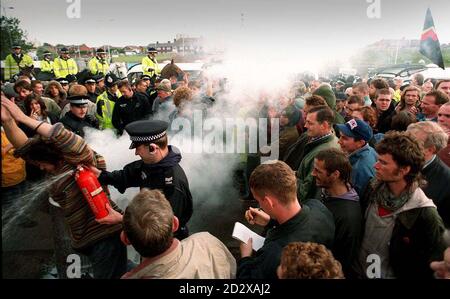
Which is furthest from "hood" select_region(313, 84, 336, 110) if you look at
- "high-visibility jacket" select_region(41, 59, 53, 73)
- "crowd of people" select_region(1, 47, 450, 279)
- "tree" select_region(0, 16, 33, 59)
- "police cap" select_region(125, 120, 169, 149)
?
"high-visibility jacket" select_region(41, 59, 53, 73)

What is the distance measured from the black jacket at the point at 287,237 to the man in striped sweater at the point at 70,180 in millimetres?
957

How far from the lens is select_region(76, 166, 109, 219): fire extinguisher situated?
2043mm

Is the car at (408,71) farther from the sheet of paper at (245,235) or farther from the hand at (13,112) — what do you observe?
the hand at (13,112)

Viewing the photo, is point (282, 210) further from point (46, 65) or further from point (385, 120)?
point (46, 65)

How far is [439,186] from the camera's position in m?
2.44

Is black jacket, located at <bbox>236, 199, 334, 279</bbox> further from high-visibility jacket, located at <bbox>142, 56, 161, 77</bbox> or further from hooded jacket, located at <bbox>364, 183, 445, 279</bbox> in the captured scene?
high-visibility jacket, located at <bbox>142, 56, 161, 77</bbox>

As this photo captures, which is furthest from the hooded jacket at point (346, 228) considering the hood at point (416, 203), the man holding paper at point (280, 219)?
the hood at point (416, 203)

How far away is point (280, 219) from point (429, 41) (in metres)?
6.04

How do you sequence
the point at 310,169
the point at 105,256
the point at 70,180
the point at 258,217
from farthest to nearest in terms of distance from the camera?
the point at 310,169, the point at 258,217, the point at 105,256, the point at 70,180

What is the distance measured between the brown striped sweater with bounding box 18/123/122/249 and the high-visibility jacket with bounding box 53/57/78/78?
916 cm

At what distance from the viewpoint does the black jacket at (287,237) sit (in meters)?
1.75

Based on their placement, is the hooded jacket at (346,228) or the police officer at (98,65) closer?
the hooded jacket at (346,228)

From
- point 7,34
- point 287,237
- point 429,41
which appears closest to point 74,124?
point 7,34

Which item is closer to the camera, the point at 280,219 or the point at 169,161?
the point at 280,219
